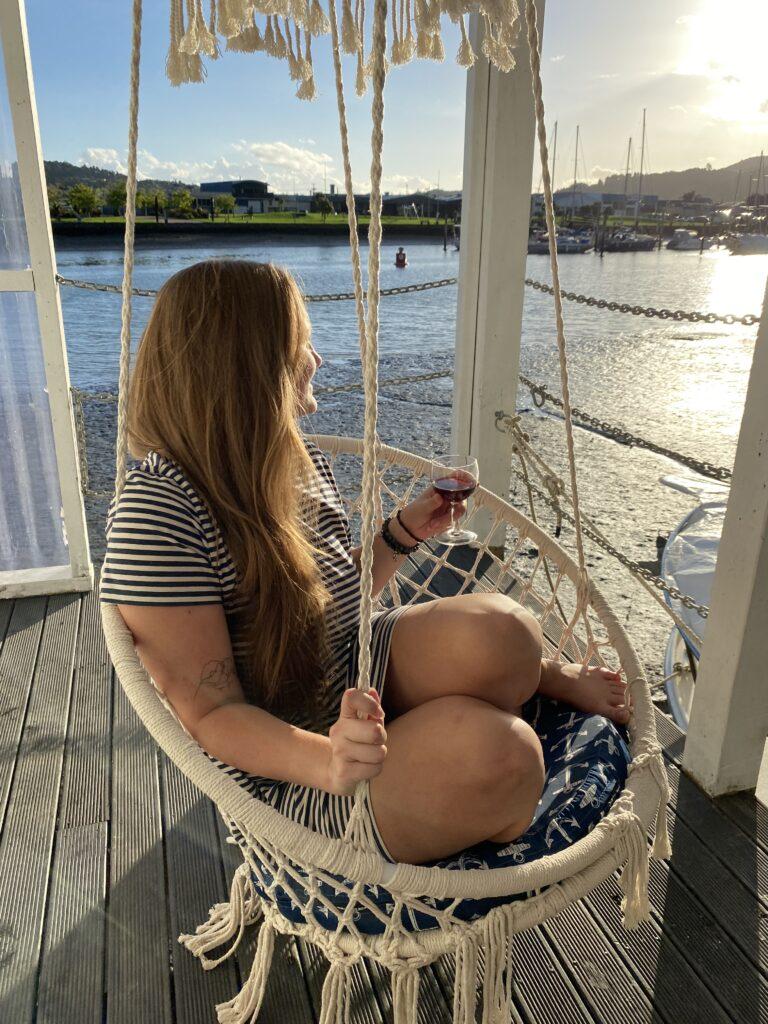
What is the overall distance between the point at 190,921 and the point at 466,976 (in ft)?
1.94

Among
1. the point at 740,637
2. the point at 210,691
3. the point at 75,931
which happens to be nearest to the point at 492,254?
the point at 740,637

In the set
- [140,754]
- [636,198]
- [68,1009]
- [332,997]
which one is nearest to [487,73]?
[140,754]

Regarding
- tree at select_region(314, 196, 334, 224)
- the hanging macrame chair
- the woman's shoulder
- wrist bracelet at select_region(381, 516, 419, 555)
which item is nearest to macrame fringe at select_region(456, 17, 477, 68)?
the hanging macrame chair

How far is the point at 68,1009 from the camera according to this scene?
3.34 feet

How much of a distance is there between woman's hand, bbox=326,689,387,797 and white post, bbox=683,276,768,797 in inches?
35.7

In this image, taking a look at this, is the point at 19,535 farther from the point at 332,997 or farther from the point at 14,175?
the point at 332,997

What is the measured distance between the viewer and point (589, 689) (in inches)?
44.2

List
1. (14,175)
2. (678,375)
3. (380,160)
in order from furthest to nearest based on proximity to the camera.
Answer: (678,375)
(14,175)
(380,160)

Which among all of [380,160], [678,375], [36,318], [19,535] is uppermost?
[380,160]

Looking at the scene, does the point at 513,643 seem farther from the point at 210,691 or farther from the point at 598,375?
the point at 598,375

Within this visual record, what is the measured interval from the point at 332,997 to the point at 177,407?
74cm

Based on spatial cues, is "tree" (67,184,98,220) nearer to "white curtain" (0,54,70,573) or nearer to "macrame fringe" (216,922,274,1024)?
"white curtain" (0,54,70,573)

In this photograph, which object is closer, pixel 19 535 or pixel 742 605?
pixel 742 605

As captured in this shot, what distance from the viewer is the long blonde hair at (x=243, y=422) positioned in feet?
2.84
